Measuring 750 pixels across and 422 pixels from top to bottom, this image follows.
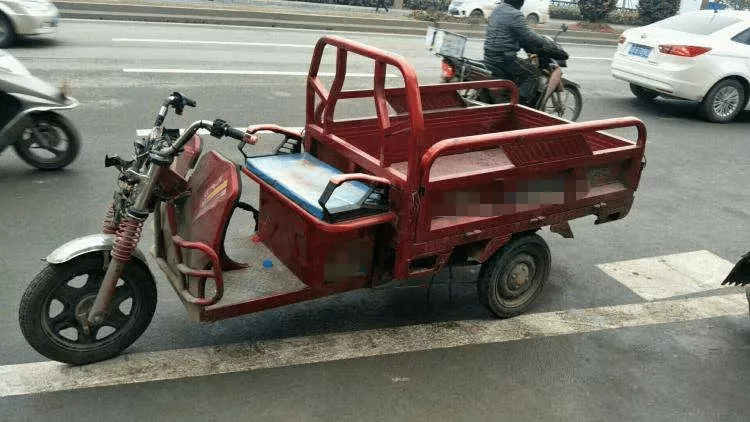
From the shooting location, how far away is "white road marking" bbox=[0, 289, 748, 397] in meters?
3.60

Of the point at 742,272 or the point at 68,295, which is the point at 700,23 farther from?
the point at 68,295

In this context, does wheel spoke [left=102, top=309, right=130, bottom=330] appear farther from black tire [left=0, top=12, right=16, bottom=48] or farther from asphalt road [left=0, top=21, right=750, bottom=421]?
black tire [left=0, top=12, right=16, bottom=48]

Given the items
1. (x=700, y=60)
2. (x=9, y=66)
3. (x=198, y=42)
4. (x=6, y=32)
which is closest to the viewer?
(x=9, y=66)

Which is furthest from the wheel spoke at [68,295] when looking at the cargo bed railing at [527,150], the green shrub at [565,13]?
the green shrub at [565,13]

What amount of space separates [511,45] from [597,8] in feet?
67.0

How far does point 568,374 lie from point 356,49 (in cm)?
220

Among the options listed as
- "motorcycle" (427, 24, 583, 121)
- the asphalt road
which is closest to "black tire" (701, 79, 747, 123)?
the asphalt road

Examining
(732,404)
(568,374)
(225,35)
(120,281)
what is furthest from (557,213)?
(225,35)

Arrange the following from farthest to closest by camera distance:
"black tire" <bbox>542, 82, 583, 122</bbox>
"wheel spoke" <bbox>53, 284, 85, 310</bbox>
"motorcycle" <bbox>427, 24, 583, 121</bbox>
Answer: "black tire" <bbox>542, 82, 583, 122</bbox>, "motorcycle" <bbox>427, 24, 583, 121</bbox>, "wheel spoke" <bbox>53, 284, 85, 310</bbox>

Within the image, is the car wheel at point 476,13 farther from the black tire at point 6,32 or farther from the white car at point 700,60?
the black tire at point 6,32

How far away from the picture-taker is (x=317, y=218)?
3539mm

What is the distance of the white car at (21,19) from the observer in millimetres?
11680

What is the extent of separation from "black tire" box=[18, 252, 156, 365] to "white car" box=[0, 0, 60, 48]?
32.1 feet

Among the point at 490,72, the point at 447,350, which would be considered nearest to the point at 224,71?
the point at 490,72
